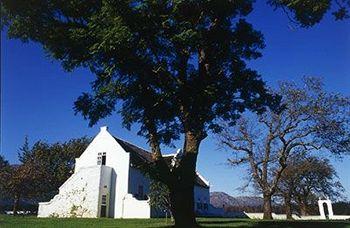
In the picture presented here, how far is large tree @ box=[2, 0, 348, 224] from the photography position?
55.1 feet

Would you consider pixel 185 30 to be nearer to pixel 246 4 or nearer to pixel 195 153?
pixel 246 4

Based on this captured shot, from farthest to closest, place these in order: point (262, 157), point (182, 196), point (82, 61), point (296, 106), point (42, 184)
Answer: point (42, 184) < point (262, 157) < point (296, 106) < point (82, 61) < point (182, 196)

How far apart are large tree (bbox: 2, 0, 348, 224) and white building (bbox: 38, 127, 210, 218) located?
78.0 ft

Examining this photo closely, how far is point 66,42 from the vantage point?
18656 millimetres

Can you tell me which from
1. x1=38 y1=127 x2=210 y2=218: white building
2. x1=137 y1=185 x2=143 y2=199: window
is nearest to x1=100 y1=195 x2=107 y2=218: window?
x1=38 y1=127 x2=210 y2=218: white building

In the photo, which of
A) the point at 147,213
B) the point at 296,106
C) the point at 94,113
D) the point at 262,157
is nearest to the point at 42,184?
the point at 147,213

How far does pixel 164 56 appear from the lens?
733 inches

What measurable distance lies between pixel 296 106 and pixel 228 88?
78.3 feet

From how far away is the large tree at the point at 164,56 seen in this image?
55.1ft

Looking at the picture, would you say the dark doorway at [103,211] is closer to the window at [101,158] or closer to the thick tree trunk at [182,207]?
the window at [101,158]

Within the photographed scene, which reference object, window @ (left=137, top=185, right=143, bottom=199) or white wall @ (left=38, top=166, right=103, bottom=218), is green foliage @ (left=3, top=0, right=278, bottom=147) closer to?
white wall @ (left=38, top=166, right=103, bottom=218)

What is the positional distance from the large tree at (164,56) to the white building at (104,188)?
78.0ft

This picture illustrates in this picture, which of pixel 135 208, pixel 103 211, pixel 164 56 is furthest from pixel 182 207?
pixel 103 211

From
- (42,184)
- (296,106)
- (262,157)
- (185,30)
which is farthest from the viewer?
(42,184)
